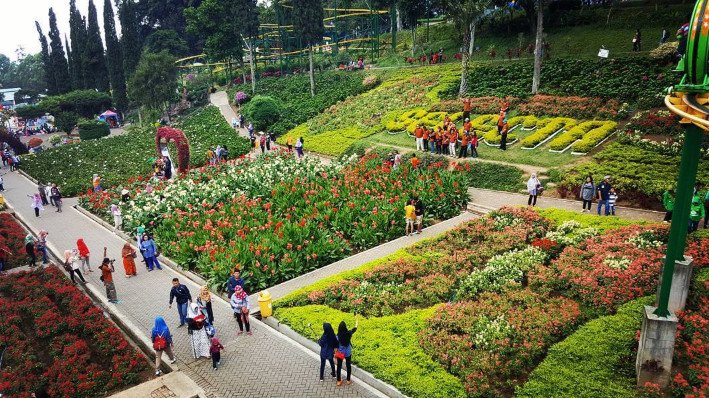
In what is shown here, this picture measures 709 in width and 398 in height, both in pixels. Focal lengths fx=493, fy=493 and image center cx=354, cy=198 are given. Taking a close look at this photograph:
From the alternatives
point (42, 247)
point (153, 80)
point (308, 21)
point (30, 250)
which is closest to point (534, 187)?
point (42, 247)

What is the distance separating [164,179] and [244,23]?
2553cm

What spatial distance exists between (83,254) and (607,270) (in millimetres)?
14372

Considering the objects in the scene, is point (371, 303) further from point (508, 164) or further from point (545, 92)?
point (545, 92)

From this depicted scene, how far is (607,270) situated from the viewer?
10.7 meters

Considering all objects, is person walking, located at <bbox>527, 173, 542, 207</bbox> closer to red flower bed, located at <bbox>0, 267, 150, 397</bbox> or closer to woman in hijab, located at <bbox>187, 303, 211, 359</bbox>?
woman in hijab, located at <bbox>187, 303, 211, 359</bbox>

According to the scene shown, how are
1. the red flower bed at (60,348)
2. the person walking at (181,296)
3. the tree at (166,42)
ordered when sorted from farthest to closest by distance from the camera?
the tree at (166,42) → the person walking at (181,296) → the red flower bed at (60,348)

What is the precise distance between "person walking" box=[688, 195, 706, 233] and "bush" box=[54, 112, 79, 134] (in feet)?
191

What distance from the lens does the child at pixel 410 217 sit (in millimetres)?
15688

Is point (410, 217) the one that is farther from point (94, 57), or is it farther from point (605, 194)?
point (94, 57)

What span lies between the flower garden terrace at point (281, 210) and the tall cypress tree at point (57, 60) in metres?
48.4

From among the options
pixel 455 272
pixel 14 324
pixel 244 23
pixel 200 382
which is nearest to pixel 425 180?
pixel 455 272

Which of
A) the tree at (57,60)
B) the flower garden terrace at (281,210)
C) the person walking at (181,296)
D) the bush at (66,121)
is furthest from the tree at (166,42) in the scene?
the person walking at (181,296)

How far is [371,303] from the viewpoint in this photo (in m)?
11.4

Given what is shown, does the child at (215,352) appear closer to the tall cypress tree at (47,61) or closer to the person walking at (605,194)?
the person walking at (605,194)
